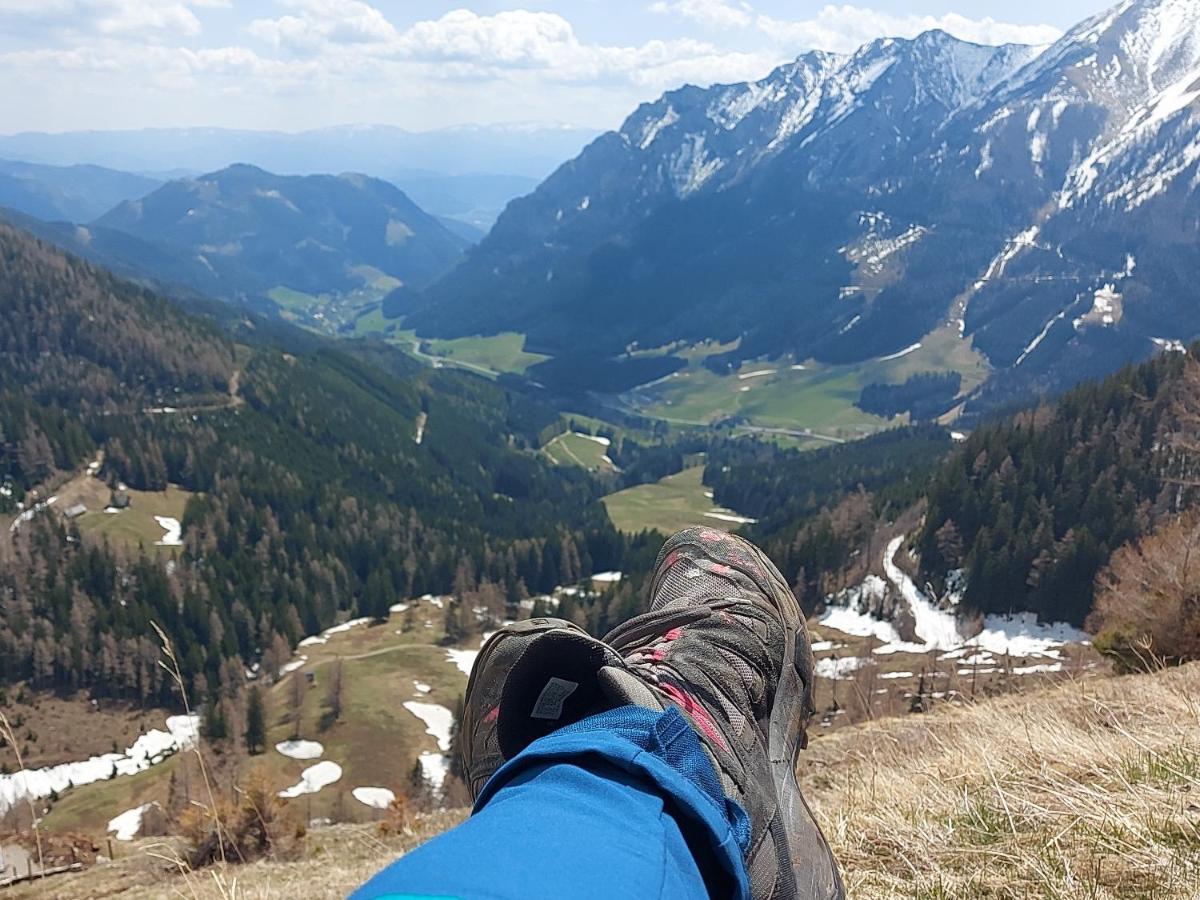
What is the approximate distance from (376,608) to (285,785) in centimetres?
5482

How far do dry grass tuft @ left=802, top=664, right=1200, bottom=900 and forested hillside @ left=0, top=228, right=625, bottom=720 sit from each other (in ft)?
318

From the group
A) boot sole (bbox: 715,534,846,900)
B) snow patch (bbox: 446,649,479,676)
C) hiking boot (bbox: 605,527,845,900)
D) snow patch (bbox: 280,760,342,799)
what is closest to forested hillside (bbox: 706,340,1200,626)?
snow patch (bbox: 446,649,479,676)

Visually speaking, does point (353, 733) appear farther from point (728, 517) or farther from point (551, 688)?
point (728, 517)

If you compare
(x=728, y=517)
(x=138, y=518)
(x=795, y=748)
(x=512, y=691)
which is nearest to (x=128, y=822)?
(x=795, y=748)

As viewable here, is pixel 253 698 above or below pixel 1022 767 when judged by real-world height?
below

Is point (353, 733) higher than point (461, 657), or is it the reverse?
point (353, 733)

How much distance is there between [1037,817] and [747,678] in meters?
1.33

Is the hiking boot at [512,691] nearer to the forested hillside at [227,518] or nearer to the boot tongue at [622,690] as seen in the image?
the boot tongue at [622,690]

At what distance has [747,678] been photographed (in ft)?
11.9

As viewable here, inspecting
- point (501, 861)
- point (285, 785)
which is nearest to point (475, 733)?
point (501, 861)

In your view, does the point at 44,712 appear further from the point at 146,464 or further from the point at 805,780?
the point at 805,780

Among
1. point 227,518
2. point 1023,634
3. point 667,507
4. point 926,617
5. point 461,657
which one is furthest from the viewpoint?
point 667,507

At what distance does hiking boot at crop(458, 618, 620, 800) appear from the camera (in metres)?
2.62

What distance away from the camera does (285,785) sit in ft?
201
